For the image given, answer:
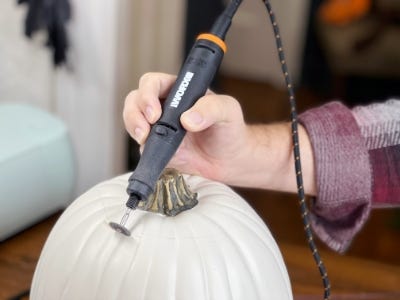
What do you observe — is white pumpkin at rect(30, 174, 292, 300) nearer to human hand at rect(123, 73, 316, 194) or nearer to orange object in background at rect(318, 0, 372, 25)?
human hand at rect(123, 73, 316, 194)

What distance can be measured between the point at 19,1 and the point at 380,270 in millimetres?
742

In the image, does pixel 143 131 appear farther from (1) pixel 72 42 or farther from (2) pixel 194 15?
(2) pixel 194 15

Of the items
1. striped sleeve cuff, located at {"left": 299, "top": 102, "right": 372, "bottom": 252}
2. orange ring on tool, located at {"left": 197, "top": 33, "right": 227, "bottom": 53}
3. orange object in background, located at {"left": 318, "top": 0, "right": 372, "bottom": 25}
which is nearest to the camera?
orange ring on tool, located at {"left": 197, "top": 33, "right": 227, "bottom": 53}

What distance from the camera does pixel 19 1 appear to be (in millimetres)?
1169

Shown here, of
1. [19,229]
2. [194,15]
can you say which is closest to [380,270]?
[19,229]

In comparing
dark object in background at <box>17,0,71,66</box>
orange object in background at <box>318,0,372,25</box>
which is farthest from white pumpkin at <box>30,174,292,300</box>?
orange object in background at <box>318,0,372,25</box>

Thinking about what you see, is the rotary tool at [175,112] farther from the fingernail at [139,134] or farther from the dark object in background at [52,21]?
the dark object in background at [52,21]

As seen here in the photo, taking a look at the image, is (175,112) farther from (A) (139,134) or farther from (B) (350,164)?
(B) (350,164)

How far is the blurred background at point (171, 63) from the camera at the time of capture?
1231 mm

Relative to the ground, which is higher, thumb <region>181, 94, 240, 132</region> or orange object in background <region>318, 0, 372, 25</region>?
thumb <region>181, 94, 240, 132</region>

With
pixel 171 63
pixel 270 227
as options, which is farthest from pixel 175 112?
pixel 270 227

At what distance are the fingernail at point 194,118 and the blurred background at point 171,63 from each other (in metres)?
0.32

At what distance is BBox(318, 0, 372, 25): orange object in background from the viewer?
2627 millimetres

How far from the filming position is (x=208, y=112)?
23.5 inches
